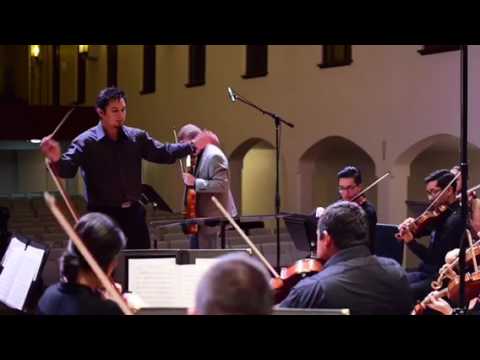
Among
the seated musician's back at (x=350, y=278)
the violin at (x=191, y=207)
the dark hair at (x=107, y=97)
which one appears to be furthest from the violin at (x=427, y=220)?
the seated musician's back at (x=350, y=278)

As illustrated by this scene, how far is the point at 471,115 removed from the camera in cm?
831

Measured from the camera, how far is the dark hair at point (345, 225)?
2.76 m

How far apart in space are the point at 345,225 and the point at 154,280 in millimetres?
795

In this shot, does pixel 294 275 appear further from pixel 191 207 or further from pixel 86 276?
pixel 191 207

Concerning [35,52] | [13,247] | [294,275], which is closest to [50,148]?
[13,247]

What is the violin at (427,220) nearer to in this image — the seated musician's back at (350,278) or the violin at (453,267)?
the violin at (453,267)

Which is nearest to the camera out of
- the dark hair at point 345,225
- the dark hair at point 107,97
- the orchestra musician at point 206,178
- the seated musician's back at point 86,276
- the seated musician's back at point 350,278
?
the seated musician's back at point 86,276

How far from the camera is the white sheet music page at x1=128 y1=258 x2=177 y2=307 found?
2889 mm

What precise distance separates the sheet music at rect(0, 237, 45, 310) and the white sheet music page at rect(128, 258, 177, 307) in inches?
14.8

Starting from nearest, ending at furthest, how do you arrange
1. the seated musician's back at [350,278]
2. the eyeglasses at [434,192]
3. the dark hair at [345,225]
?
the seated musician's back at [350,278] < the dark hair at [345,225] < the eyeglasses at [434,192]

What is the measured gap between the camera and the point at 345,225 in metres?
2.78

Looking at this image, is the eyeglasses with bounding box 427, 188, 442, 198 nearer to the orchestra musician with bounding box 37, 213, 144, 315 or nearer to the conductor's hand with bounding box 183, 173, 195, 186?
the conductor's hand with bounding box 183, 173, 195, 186

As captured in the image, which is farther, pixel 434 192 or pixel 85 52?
pixel 85 52
